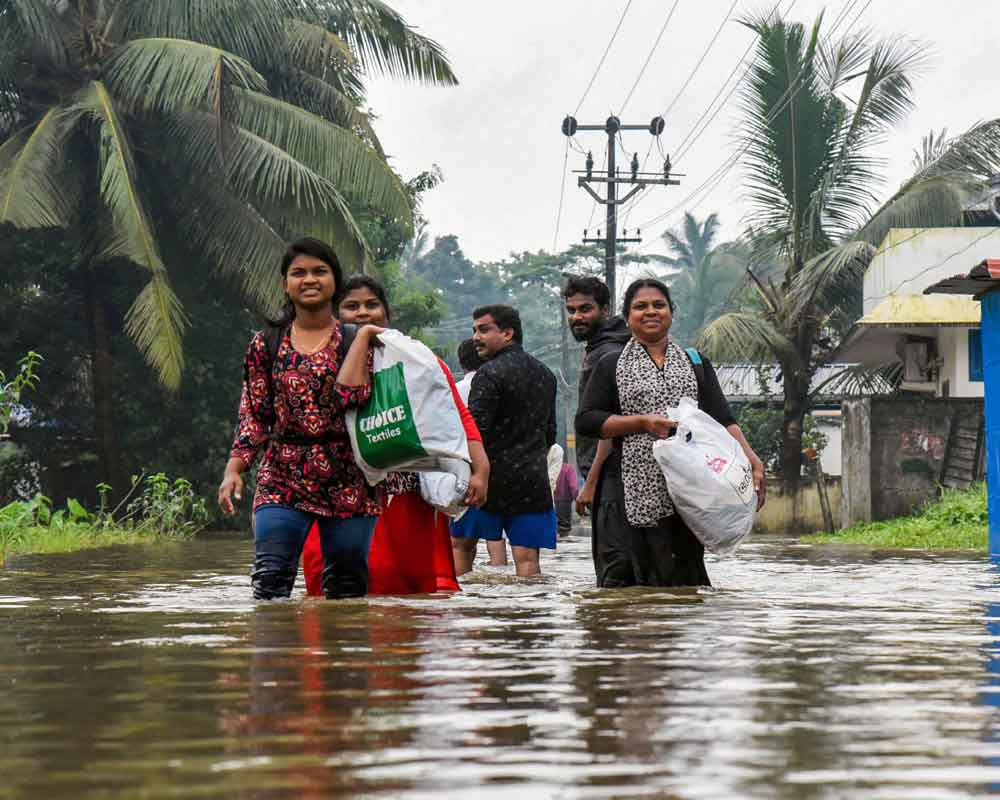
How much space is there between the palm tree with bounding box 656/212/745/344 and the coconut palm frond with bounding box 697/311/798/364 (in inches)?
1342

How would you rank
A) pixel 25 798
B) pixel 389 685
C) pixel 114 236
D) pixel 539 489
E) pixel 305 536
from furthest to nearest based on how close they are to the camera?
pixel 114 236, pixel 539 489, pixel 305 536, pixel 389 685, pixel 25 798

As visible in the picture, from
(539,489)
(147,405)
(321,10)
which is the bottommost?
(539,489)

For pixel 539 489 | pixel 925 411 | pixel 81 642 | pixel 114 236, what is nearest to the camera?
pixel 81 642

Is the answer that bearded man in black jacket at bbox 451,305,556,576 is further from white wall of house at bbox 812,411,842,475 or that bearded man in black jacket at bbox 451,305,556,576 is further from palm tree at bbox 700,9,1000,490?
white wall of house at bbox 812,411,842,475

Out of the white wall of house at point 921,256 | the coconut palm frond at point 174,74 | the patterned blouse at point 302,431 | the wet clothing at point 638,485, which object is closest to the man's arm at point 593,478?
the wet clothing at point 638,485

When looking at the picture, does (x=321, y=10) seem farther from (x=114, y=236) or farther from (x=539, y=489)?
(x=539, y=489)

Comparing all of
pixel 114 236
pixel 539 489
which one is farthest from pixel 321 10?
A: pixel 539 489

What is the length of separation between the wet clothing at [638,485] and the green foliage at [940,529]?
888 cm

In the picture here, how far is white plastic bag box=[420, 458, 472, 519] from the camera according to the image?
6.88 metres

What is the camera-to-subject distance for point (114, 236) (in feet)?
68.5

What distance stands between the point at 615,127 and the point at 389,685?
1459 inches

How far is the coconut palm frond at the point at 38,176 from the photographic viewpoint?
19.5m

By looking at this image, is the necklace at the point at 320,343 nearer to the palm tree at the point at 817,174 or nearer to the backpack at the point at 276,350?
the backpack at the point at 276,350

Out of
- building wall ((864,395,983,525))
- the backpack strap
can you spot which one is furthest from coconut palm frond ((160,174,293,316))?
the backpack strap
